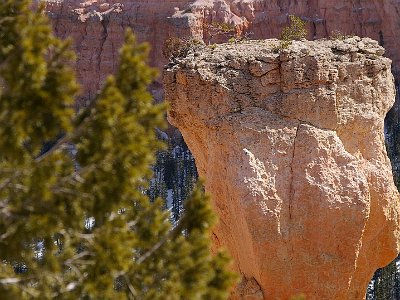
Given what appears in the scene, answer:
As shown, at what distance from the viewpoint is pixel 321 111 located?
10188 millimetres

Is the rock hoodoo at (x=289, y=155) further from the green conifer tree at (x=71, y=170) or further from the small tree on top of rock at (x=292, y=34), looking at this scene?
the green conifer tree at (x=71, y=170)

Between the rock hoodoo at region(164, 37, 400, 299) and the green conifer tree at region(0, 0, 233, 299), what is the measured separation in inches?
155

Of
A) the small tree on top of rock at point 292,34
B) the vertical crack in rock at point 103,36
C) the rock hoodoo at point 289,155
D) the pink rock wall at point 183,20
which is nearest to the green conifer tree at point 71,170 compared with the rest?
the rock hoodoo at point 289,155

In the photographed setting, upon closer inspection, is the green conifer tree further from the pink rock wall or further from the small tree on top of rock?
the pink rock wall

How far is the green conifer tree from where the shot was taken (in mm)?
5383

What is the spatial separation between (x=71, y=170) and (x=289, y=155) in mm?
4730

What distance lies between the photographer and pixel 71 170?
582 cm

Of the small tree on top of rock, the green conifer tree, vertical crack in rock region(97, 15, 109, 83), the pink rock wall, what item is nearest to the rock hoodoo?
the small tree on top of rock

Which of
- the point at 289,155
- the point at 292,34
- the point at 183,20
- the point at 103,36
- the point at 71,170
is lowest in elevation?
the point at 289,155

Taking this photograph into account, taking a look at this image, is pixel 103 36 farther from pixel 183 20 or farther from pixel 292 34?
pixel 292 34

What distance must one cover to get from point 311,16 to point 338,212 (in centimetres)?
4468

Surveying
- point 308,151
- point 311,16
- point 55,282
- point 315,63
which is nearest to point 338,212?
point 308,151

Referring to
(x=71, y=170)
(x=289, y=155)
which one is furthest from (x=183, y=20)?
(x=71, y=170)

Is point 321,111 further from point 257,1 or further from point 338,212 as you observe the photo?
point 257,1
